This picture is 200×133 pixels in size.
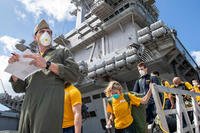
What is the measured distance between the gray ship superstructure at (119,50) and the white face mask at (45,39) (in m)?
11.6

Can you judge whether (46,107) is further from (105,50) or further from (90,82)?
(105,50)

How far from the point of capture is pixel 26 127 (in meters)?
1.82

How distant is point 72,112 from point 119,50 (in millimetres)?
17403

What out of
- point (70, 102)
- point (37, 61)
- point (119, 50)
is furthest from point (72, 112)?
point (119, 50)

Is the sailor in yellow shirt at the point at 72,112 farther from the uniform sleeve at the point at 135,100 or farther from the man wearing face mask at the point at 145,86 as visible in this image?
the man wearing face mask at the point at 145,86

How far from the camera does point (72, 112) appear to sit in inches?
105

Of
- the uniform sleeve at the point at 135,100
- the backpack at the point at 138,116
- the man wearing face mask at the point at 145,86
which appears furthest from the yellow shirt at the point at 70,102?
the man wearing face mask at the point at 145,86

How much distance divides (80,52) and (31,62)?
79.4 feet

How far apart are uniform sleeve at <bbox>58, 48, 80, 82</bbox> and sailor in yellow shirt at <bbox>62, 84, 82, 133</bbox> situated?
1.88 ft

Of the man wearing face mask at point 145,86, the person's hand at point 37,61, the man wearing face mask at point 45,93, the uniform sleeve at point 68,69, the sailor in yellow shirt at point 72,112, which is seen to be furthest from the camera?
the man wearing face mask at point 145,86

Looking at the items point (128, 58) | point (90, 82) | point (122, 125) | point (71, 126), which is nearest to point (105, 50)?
point (90, 82)

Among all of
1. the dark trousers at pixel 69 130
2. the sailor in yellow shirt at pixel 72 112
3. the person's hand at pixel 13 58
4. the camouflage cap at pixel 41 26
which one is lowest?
the dark trousers at pixel 69 130

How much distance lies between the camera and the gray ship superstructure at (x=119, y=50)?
1572cm

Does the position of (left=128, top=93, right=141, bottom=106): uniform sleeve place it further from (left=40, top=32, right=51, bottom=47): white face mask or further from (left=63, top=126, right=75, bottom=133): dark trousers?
(left=40, top=32, right=51, bottom=47): white face mask
